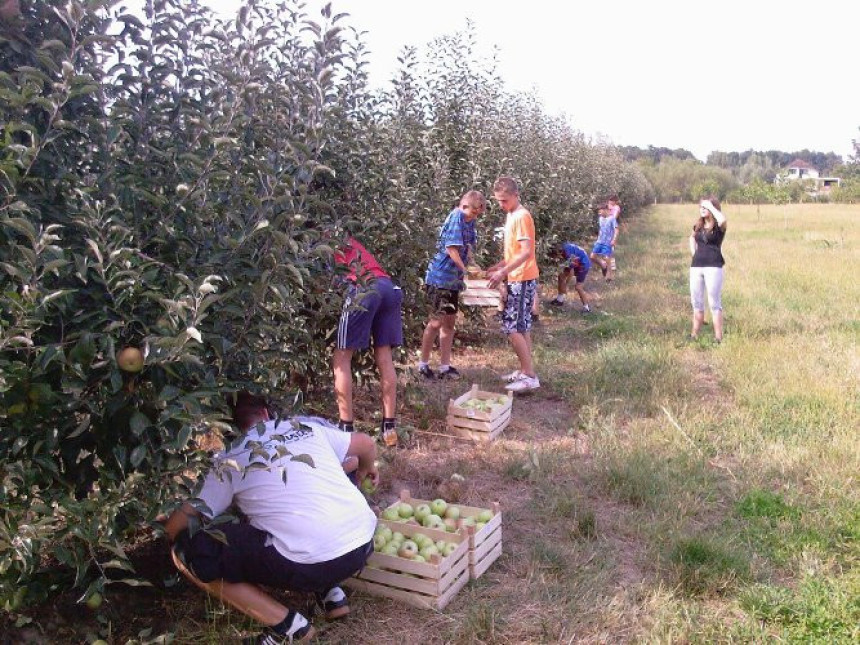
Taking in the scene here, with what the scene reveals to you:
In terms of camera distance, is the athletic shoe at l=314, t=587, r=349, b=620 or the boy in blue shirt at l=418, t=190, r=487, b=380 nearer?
the athletic shoe at l=314, t=587, r=349, b=620

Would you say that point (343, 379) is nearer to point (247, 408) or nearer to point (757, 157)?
point (247, 408)

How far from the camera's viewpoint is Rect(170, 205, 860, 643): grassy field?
3432 mm

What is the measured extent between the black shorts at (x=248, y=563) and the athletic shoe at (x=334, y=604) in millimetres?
204

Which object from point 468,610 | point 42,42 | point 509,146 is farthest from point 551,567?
point 509,146

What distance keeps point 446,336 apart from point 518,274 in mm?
1009

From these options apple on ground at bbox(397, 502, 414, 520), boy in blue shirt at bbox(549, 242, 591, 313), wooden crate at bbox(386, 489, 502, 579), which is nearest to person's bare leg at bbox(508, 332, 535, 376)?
wooden crate at bbox(386, 489, 502, 579)

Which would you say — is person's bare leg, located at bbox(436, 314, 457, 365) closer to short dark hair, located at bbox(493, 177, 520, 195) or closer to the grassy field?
the grassy field

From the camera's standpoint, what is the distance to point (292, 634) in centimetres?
314

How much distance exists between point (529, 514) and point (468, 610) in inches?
45.2

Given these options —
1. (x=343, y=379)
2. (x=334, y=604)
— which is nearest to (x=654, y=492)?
(x=343, y=379)

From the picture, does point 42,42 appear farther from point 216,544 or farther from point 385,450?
point 385,450

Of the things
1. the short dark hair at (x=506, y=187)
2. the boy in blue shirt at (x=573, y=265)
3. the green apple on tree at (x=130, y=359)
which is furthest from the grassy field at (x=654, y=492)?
the boy in blue shirt at (x=573, y=265)

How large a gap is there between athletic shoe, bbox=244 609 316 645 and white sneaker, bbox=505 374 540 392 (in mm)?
3976

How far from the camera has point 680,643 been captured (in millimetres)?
3312
